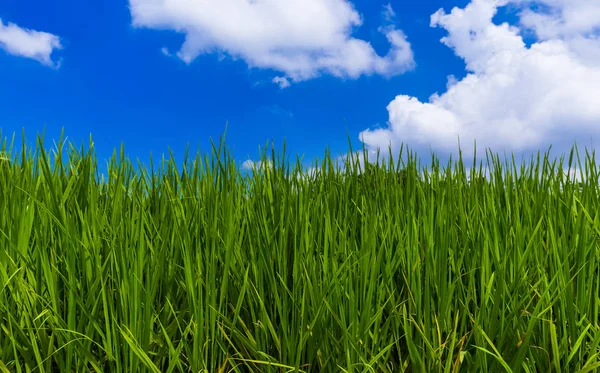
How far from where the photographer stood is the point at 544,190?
202cm

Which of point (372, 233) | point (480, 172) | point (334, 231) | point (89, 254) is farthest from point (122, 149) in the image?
point (480, 172)

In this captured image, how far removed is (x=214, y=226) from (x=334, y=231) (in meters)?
0.40

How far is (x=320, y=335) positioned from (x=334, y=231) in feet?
1.15

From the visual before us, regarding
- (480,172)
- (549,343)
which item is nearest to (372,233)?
(549,343)

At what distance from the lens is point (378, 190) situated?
223cm

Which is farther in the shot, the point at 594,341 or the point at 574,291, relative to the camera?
the point at 574,291

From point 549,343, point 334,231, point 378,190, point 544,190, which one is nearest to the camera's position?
point 549,343

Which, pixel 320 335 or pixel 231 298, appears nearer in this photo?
pixel 320 335

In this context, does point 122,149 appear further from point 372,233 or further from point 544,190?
point 544,190

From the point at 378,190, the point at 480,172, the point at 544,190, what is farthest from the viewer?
the point at 480,172

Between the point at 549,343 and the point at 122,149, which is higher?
the point at 122,149

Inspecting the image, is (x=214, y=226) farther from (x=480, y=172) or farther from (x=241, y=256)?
(x=480, y=172)

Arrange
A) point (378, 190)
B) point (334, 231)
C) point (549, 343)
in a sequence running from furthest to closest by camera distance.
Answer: point (378, 190), point (334, 231), point (549, 343)

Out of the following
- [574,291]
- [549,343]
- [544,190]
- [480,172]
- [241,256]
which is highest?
[480,172]
